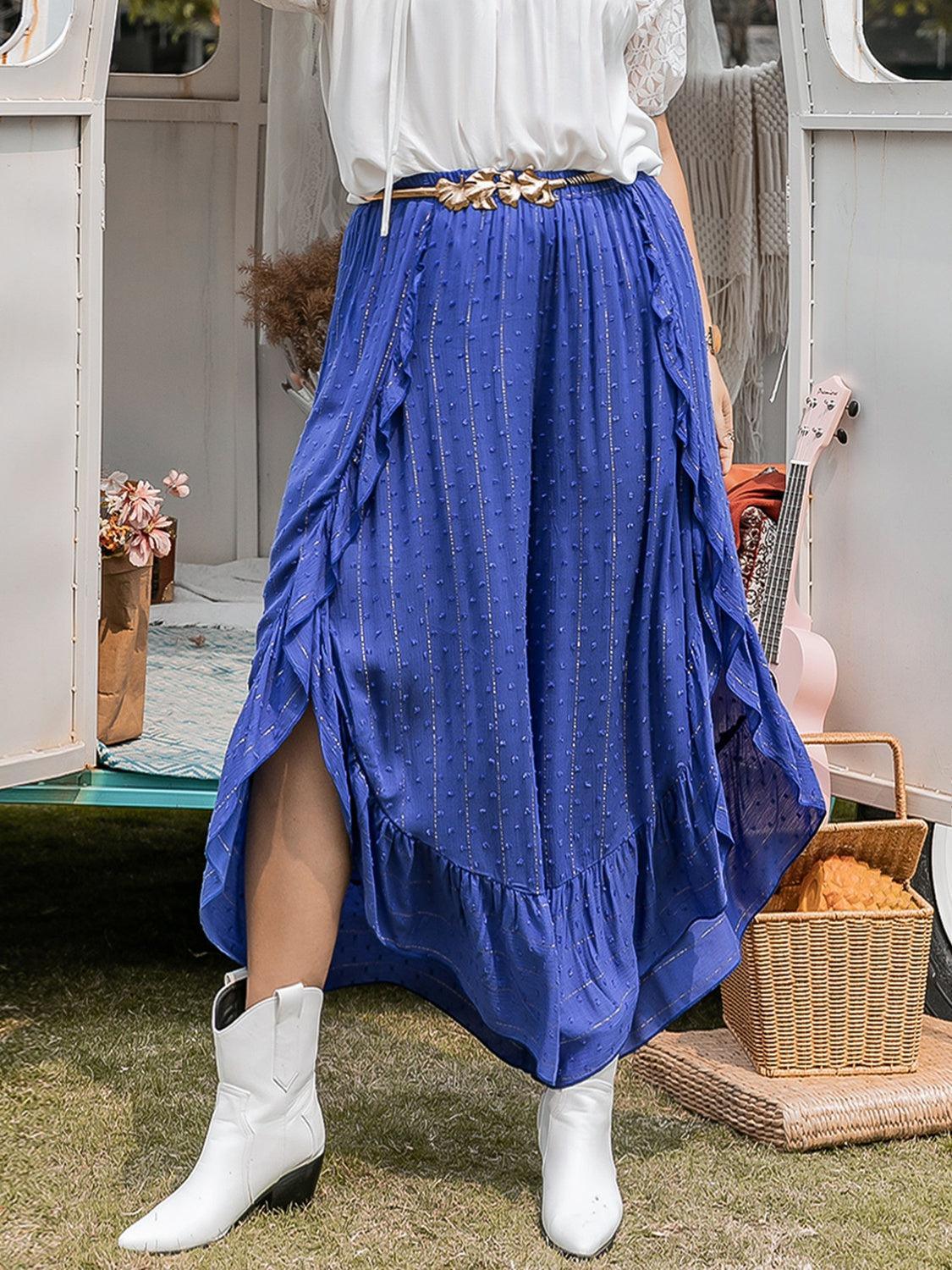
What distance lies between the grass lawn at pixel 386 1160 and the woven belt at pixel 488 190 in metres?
1.29

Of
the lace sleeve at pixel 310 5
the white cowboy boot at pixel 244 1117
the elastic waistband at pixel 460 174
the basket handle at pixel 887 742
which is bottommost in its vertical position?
the white cowboy boot at pixel 244 1117

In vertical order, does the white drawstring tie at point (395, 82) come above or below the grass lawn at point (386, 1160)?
above

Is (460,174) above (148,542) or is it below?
above

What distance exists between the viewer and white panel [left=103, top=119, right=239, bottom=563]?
179 inches

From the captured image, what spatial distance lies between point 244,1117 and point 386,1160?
370mm

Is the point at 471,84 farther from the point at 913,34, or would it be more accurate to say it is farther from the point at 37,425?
the point at 913,34

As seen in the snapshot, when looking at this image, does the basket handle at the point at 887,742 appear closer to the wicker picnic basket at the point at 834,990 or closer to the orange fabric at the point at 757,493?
the wicker picnic basket at the point at 834,990

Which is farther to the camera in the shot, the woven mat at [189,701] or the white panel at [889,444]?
the woven mat at [189,701]

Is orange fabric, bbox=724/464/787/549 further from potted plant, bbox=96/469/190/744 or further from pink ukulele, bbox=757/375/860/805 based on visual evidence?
potted plant, bbox=96/469/190/744

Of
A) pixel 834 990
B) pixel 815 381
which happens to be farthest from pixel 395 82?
pixel 834 990

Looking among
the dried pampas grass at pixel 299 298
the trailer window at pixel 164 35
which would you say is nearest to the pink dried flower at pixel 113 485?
the dried pampas grass at pixel 299 298

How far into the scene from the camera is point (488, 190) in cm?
224

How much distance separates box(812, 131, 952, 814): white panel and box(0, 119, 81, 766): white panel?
1.24 metres

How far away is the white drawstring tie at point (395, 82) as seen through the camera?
219cm
